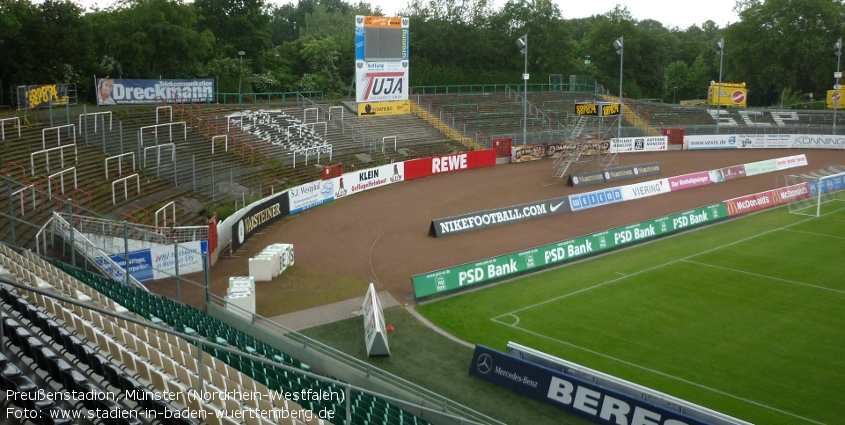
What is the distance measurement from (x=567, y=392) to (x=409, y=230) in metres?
18.0

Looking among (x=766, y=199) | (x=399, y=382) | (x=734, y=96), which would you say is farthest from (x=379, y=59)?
(x=734, y=96)

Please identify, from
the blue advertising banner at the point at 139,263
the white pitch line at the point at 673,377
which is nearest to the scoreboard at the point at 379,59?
the blue advertising banner at the point at 139,263

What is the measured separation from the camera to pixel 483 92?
71.0 metres

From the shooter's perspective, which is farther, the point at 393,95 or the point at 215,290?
the point at 393,95

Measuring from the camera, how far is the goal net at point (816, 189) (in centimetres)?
3881

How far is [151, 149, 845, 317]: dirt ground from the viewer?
84.8 ft

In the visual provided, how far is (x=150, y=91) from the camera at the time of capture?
141ft

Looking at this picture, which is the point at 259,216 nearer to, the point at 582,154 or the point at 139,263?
the point at 139,263

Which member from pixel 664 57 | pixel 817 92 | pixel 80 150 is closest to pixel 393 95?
pixel 80 150

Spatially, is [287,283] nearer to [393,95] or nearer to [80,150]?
[80,150]

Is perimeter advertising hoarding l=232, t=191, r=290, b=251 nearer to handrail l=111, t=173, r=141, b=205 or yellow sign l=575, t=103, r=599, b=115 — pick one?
handrail l=111, t=173, r=141, b=205

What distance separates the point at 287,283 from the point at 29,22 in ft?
88.5

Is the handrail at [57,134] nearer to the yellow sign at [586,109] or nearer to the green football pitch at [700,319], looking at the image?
the green football pitch at [700,319]

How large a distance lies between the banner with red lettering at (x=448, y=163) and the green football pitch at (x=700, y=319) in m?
19.2
